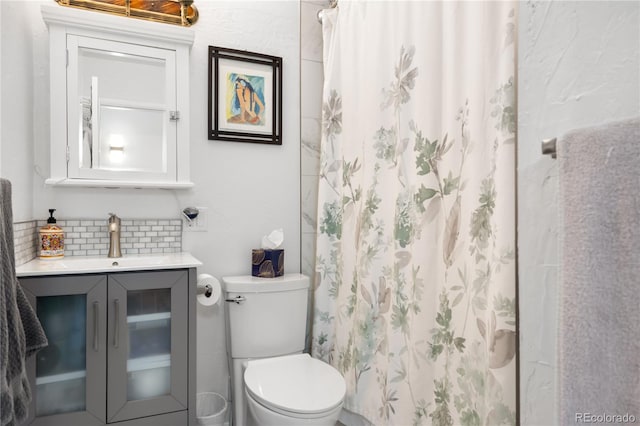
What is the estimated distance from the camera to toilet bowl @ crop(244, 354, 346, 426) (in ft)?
4.43

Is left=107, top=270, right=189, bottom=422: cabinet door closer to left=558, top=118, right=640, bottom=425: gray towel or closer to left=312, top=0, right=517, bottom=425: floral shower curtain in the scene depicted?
left=312, top=0, right=517, bottom=425: floral shower curtain

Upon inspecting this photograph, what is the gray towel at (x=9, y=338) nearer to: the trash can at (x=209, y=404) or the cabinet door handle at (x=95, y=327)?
the cabinet door handle at (x=95, y=327)

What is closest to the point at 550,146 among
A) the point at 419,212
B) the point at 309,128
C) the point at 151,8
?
the point at 419,212

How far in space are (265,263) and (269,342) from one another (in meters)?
0.36

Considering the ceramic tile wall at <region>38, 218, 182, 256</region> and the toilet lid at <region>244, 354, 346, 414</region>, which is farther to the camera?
the ceramic tile wall at <region>38, 218, 182, 256</region>

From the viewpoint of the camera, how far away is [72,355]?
1.39 m

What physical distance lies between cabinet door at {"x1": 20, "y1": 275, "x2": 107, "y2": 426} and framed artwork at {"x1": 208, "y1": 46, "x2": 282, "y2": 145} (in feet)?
3.00

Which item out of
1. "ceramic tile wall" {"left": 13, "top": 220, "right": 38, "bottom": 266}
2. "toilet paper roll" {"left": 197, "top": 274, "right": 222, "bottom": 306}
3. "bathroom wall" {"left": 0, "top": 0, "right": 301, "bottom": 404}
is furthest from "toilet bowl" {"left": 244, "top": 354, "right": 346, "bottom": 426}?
"ceramic tile wall" {"left": 13, "top": 220, "right": 38, "bottom": 266}

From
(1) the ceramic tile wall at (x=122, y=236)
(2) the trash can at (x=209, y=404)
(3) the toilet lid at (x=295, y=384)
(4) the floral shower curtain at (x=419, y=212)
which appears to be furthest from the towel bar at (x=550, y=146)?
(2) the trash can at (x=209, y=404)

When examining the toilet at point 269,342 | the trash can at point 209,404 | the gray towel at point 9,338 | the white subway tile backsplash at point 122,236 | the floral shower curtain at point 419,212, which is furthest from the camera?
the trash can at point 209,404

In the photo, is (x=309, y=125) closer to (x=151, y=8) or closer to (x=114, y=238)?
(x=151, y=8)

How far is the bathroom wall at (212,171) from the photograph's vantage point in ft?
5.36

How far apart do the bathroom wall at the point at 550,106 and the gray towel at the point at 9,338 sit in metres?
1.11

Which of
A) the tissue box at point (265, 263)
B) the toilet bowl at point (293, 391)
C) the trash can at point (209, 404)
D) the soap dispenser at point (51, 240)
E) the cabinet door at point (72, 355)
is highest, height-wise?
the soap dispenser at point (51, 240)
